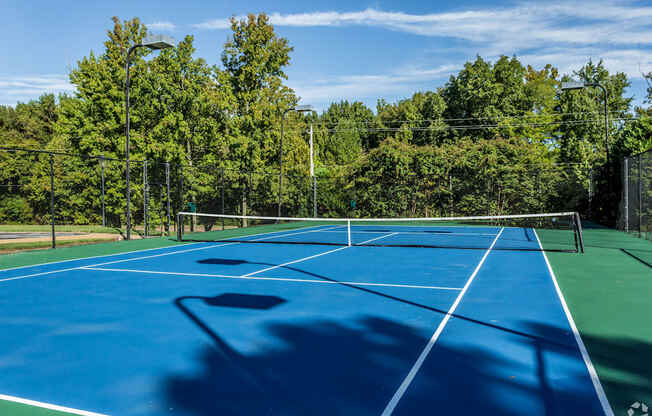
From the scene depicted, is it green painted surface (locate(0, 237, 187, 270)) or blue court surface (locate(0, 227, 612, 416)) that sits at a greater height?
green painted surface (locate(0, 237, 187, 270))

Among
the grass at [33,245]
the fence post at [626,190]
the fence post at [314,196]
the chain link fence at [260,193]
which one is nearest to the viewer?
the grass at [33,245]

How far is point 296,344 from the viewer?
529cm

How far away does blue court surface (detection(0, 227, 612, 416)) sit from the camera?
3.84m

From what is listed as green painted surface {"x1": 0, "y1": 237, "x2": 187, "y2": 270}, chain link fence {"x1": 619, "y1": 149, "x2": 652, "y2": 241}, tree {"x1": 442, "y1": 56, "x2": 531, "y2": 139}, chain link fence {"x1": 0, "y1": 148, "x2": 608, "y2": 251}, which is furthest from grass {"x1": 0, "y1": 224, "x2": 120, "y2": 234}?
tree {"x1": 442, "y1": 56, "x2": 531, "y2": 139}

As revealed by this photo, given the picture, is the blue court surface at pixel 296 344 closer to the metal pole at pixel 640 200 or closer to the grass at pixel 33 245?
the grass at pixel 33 245

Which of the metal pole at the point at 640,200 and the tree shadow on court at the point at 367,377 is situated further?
the metal pole at the point at 640,200

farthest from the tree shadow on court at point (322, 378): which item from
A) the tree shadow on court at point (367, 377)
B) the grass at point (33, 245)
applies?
the grass at point (33, 245)

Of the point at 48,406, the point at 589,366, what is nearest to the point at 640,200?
the point at 589,366

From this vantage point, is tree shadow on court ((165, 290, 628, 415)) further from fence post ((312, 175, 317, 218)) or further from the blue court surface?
fence post ((312, 175, 317, 218))

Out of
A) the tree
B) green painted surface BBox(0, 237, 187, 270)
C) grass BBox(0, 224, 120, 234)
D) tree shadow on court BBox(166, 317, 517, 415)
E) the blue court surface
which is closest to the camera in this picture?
tree shadow on court BBox(166, 317, 517, 415)

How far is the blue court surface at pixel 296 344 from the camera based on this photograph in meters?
3.84

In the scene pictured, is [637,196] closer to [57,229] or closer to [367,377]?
[367,377]

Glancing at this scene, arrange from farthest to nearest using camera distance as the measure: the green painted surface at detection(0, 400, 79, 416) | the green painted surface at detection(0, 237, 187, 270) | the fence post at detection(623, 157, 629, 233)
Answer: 1. the fence post at detection(623, 157, 629, 233)
2. the green painted surface at detection(0, 237, 187, 270)
3. the green painted surface at detection(0, 400, 79, 416)

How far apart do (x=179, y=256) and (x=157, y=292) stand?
5.07 m
